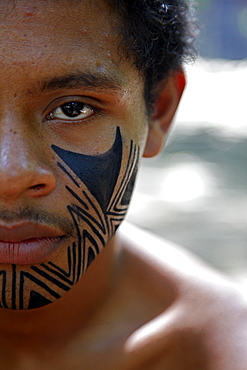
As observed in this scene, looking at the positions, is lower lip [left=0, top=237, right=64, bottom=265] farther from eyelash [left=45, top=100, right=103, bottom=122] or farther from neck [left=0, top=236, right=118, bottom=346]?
neck [left=0, top=236, right=118, bottom=346]

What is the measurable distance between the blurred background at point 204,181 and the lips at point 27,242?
1425 mm

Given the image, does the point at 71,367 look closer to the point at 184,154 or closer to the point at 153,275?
the point at 153,275

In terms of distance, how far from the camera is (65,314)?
7.69 feet

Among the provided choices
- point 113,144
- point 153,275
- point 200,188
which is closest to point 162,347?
point 153,275

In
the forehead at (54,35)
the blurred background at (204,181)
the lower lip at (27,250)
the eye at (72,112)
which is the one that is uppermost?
the blurred background at (204,181)

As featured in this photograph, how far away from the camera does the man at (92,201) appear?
5.94 feet

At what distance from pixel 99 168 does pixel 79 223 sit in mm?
201

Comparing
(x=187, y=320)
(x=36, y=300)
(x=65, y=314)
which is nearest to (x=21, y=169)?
(x=36, y=300)

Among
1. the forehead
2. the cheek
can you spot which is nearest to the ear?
the cheek

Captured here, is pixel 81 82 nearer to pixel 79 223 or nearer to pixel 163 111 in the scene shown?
pixel 79 223

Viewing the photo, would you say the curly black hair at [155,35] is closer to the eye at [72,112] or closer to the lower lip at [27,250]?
the eye at [72,112]

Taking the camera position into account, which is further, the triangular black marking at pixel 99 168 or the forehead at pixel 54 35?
the triangular black marking at pixel 99 168

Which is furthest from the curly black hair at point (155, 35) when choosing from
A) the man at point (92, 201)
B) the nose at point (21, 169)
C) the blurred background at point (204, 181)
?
the nose at point (21, 169)

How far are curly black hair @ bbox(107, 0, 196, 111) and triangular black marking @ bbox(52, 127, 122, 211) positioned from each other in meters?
0.32
